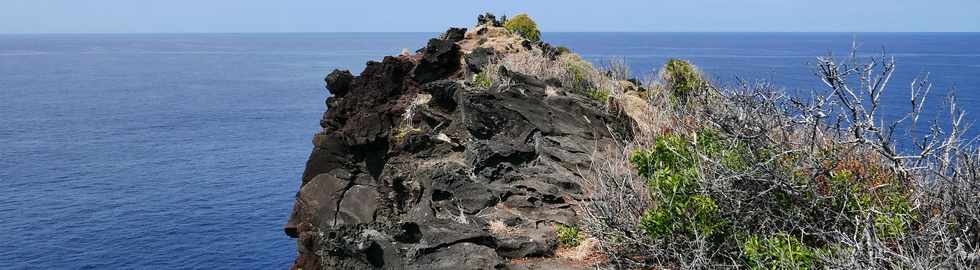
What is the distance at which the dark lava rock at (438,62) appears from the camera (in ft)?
113

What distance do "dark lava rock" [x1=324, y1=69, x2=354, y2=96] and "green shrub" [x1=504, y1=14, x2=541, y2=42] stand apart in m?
19.6

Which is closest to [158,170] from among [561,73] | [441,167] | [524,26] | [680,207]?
[524,26]

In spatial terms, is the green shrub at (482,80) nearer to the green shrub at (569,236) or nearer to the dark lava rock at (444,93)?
the dark lava rock at (444,93)

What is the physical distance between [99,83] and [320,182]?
472 ft

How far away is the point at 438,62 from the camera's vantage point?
35219mm

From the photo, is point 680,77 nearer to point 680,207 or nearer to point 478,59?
point 478,59

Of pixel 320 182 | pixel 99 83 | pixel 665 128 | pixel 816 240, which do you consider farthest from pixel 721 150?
pixel 99 83

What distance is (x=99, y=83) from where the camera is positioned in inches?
6230

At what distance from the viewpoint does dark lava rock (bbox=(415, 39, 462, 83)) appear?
1355 inches

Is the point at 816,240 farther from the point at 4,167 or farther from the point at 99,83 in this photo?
the point at 99,83

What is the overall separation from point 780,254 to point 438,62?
24736mm

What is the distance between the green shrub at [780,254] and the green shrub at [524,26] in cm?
4088

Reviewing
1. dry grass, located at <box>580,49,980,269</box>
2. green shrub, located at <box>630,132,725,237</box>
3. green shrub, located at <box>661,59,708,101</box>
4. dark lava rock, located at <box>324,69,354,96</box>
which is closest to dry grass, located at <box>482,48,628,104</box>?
green shrub, located at <box>661,59,708,101</box>

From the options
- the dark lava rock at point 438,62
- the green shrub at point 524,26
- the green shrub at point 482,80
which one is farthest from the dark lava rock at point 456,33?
the green shrub at point 482,80
